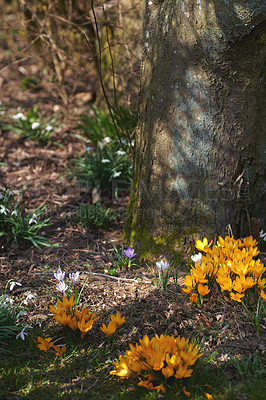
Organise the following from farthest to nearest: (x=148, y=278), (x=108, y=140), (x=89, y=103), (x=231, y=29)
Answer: (x=89, y=103), (x=108, y=140), (x=148, y=278), (x=231, y=29)

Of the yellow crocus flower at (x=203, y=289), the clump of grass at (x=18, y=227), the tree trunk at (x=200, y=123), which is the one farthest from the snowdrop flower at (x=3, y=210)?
the yellow crocus flower at (x=203, y=289)

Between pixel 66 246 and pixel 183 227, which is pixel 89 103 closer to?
pixel 66 246

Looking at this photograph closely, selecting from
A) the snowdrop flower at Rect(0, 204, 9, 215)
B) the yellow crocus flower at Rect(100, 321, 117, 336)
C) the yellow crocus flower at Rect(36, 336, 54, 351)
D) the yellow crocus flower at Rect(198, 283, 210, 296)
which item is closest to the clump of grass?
the snowdrop flower at Rect(0, 204, 9, 215)

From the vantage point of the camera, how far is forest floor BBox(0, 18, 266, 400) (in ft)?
7.78

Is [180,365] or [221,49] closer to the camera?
[180,365]

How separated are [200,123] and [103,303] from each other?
4.73 feet

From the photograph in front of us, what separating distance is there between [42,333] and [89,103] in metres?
4.48

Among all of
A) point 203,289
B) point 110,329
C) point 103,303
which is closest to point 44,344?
point 110,329

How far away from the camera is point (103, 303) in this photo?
118 inches

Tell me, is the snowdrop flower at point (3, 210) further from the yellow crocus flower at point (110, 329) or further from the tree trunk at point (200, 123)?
the yellow crocus flower at point (110, 329)

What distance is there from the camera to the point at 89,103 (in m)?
6.56

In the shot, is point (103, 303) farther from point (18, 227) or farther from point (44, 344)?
point (18, 227)

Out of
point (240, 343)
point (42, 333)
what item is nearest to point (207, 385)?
point (240, 343)

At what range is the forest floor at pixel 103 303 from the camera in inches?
93.4
